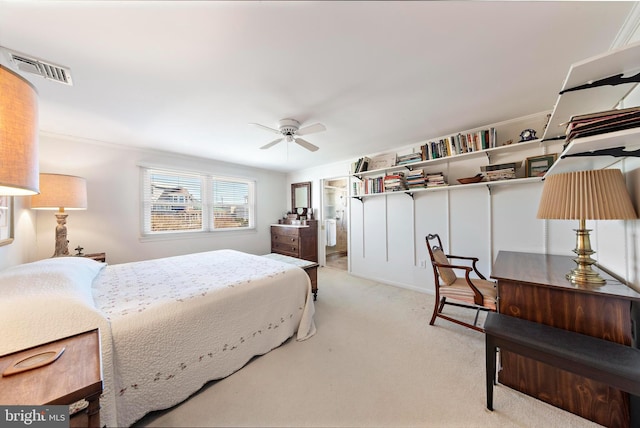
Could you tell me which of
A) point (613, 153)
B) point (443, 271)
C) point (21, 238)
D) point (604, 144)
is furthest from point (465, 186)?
point (21, 238)

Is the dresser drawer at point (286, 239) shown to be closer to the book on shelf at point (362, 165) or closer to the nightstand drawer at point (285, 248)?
the nightstand drawer at point (285, 248)

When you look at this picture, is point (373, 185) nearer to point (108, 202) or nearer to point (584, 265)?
point (584, 265)

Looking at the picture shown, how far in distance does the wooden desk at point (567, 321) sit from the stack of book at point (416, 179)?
1.75 metres

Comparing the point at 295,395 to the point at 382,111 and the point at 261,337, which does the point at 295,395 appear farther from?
the point at 382,111

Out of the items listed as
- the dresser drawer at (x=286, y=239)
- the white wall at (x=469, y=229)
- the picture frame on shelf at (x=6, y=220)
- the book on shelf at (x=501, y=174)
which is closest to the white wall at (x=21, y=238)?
the picture frame on shelf at (x=6, y=220)

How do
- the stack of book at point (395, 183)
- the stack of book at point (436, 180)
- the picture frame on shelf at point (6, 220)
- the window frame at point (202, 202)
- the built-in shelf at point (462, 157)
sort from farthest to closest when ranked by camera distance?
the window frame at point (202, 202)
the stack of book at point (395, 183)
the stack of book at point (436, 180)
the built-in shelf at point (462, 157)
the picture frame on shelf at point (6, 220)

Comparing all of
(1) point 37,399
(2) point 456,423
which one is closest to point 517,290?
(2) point 456,423

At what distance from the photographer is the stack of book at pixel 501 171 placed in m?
2.54

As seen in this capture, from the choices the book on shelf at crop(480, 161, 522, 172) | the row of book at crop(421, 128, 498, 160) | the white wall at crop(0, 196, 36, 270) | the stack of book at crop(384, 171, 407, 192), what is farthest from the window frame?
the book on shelf at crop(480, 161, 522, 172)

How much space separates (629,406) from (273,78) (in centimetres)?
308

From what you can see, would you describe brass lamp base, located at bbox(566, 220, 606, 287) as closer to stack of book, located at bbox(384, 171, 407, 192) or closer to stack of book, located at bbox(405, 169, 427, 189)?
stack of book, located at bbox(405, 169, 427, 189)

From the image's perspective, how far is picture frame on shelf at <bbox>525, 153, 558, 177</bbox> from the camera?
7.82ft

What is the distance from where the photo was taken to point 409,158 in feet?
11.2

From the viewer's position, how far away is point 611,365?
1063 millimetres
